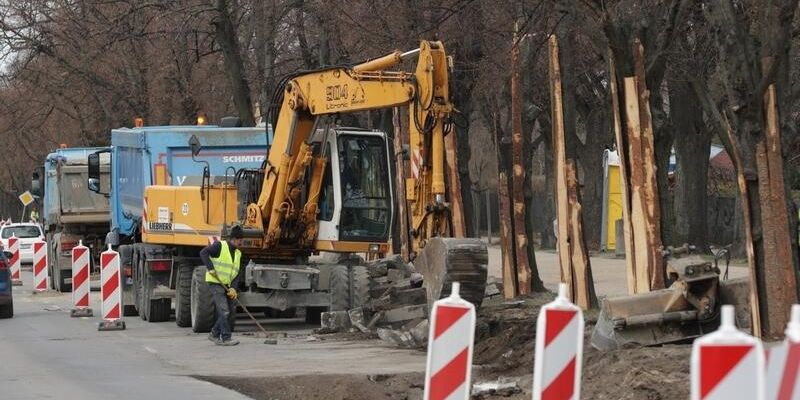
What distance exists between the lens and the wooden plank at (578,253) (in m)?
19.4

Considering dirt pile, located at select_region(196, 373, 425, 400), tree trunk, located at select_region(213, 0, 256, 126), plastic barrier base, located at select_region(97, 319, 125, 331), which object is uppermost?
tree trunk, located at select_region(213, 0, 256, 126)

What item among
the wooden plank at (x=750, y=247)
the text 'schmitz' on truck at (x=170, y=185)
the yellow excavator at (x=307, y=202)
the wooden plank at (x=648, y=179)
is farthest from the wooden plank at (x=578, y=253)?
the wooden plank at (x=750, y=247)

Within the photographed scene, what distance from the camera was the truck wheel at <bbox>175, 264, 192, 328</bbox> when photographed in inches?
869

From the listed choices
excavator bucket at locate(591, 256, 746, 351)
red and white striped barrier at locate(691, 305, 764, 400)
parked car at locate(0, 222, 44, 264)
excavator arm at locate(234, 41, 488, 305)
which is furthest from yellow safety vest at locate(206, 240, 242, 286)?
parked car at locate(0, 222, 44, 264)

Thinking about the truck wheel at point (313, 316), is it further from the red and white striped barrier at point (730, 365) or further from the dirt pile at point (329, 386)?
the red and white striped barrier at point (730, 365)

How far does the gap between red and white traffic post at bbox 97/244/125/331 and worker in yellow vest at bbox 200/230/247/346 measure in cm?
261

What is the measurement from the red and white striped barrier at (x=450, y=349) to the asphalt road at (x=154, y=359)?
5.07 meters

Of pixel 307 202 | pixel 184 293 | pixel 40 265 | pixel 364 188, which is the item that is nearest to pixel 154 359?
pixel 307 202

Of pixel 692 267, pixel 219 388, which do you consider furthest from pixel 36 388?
pixel 692 267

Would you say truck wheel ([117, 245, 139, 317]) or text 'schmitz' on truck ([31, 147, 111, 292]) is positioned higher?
text 'schmitz' on truck ([31, 147, 111, 292])

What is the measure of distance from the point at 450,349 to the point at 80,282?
17357 mm

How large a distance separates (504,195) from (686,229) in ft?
43.3

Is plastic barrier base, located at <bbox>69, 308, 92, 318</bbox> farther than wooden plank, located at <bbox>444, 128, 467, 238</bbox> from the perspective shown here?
Yes

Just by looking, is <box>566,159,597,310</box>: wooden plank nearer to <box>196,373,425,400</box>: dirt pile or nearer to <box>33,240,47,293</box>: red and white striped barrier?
<box>196,373,425,400</box>: dirt pile
